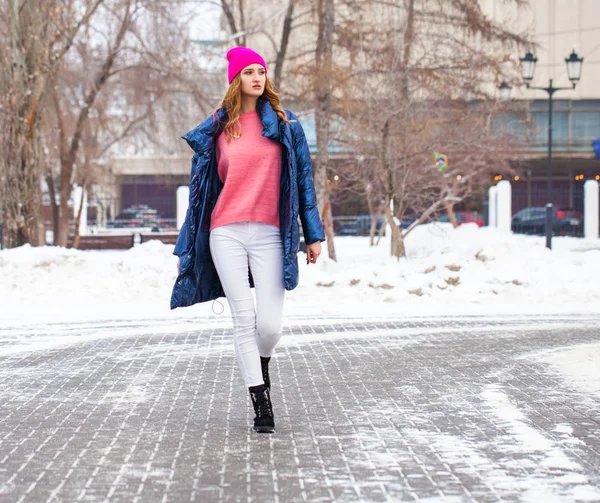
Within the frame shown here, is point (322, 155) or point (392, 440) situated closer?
point (392, 440)

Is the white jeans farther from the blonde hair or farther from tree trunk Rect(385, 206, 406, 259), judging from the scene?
tree trunk Rect(385, 206, 406, 259)

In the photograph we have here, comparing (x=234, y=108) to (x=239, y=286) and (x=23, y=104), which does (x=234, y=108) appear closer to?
(x=239, y=286)

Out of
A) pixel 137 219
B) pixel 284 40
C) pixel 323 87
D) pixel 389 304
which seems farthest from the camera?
pixel 137 219

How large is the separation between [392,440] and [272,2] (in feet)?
67.8

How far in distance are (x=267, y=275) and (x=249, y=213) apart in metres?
0.33

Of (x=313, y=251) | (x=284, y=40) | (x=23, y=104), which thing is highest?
(x=284, y=40)

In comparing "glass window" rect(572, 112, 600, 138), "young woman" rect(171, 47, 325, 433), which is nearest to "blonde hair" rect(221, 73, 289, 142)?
"young woman" rect(171, 47, 325, 433)

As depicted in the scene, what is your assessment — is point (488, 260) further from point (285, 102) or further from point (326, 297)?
point (285, 102)

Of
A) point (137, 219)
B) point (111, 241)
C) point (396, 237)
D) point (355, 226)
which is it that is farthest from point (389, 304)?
point (137, 219)

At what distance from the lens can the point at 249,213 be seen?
552 centimetres

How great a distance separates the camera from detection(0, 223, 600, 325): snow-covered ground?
1371 cm

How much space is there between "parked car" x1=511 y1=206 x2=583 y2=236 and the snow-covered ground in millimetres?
23140

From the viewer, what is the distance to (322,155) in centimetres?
2258

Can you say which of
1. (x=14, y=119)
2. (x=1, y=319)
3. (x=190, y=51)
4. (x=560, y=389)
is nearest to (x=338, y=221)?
(x=190, y=51)
